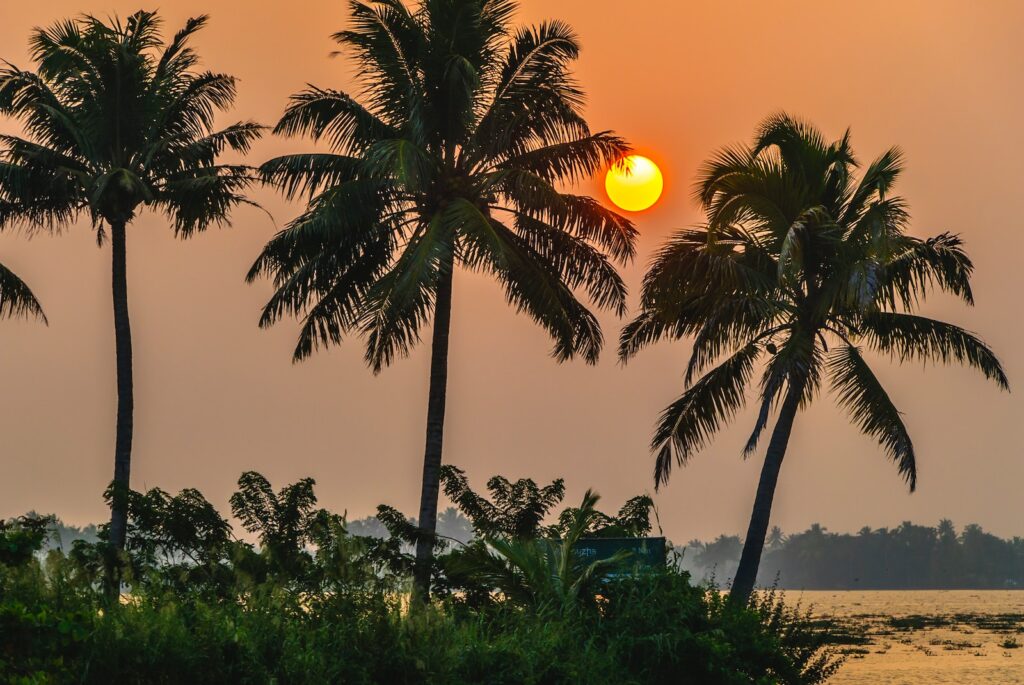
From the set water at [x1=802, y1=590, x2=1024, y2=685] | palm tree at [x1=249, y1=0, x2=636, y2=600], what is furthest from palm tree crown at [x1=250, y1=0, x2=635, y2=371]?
water at [x1=802, y1=590, x2=1024, y2=685]

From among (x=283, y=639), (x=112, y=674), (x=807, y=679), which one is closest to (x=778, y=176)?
(x=807, y=679)

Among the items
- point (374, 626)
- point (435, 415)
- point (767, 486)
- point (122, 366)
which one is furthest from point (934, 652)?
point (374, 626)

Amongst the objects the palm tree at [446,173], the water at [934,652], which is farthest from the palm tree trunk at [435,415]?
the water at [934,652]

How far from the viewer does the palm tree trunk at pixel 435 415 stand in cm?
3011

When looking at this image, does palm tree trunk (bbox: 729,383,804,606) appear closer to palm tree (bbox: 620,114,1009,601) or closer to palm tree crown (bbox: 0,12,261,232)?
palm tree (bbox: 620,114,1009,601)

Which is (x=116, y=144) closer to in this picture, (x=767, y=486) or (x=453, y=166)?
(x=453, y=166)

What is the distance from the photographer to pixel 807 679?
907 inches

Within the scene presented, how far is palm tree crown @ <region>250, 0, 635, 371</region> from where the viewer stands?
101 feet

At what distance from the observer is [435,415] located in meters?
31.3

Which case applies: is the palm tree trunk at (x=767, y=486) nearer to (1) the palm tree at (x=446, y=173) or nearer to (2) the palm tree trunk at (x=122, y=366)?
(1) the palm tree at (x=446, y=173)

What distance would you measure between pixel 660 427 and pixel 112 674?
20.1 meters

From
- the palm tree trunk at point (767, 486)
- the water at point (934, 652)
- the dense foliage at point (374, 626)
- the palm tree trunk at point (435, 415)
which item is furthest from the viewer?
the water at point (934, 652)

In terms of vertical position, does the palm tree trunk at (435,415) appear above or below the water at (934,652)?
above

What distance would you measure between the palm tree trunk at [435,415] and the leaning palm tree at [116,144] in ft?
20.8
